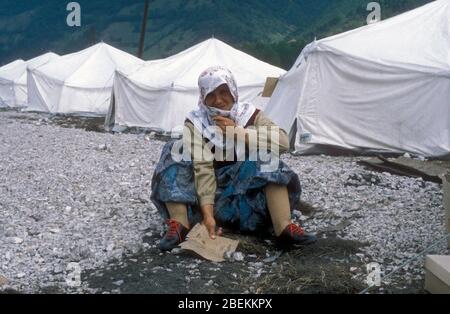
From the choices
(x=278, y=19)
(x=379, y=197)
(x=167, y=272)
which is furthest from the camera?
(x=278, y=19)

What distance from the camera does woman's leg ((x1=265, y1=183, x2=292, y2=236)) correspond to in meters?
3.95

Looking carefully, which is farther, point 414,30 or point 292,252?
point 414,30

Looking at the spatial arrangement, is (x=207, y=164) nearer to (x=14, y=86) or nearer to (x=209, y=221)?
(x=209, y=221)

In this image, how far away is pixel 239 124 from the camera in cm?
416

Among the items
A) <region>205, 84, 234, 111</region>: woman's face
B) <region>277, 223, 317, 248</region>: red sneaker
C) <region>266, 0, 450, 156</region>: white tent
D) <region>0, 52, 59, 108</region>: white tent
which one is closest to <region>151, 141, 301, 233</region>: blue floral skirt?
<region>277, 223, 317, 248</region>: red sneaker

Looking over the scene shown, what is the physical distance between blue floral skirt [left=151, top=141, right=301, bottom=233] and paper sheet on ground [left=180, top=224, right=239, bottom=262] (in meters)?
0.26

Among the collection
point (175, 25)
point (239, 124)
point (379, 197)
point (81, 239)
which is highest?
point (175, 25)

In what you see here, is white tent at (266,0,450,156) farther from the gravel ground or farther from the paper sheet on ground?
the paper sheet on ground

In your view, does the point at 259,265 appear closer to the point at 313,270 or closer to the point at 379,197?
the point at 313,270

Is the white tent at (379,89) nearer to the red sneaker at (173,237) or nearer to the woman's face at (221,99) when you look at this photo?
the woman's face at (221,99)

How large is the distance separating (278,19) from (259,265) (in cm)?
7278

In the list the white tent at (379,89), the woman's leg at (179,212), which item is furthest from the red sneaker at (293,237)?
the white tent at (379,89)

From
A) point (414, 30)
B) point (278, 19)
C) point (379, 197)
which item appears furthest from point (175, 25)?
point (379, 197)

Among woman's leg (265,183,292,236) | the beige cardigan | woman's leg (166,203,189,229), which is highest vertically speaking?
the beige cardigan
